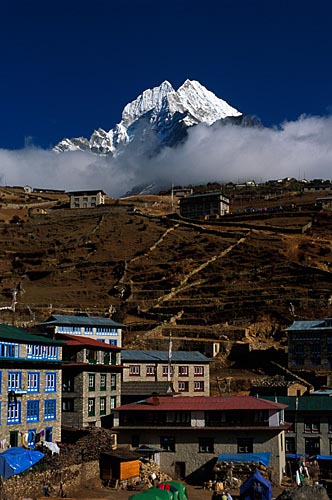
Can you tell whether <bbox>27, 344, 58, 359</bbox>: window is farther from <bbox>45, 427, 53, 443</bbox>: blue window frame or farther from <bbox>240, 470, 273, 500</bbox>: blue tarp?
<bbox>240, 470, 273, 500</bbox>: blue tarp

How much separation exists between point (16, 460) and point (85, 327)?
1543 inches

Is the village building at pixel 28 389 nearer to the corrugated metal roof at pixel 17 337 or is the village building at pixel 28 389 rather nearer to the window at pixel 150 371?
the corrugated metal roof at pixel 17 337

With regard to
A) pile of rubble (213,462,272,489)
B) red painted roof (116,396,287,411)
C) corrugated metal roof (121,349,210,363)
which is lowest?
pile of rubble (213,462,272,489)

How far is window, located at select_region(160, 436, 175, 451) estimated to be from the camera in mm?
55219

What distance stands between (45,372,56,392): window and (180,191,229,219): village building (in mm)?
133101

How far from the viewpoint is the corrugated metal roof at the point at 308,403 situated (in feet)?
204

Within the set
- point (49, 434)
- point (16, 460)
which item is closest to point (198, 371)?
point (49, 434)

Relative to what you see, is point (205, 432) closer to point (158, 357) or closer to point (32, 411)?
point (32, 411)

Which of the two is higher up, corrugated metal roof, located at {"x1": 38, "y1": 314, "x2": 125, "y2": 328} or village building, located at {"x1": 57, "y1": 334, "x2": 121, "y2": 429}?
corrugated metal roof, located at {"x1": 38, "y1": 314, "x2": 125, "y2": 328}

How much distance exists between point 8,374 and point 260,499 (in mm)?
17292

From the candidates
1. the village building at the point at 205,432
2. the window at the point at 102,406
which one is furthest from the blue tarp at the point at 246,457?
the window at the point at 102,406

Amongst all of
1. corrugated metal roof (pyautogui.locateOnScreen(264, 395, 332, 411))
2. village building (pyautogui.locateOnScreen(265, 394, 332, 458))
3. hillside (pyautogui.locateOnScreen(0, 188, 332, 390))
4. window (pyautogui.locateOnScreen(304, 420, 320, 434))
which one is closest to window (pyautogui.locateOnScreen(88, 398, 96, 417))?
corrugated metal roof (pyautogui.locateOnScreen(264, 395, 332, 411))

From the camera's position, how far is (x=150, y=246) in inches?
6038

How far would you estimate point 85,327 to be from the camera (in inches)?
3152
